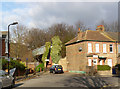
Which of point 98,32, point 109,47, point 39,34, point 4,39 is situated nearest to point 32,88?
point 4,39

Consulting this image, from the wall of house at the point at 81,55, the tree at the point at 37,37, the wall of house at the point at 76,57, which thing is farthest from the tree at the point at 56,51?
the tree at the point at 37,37

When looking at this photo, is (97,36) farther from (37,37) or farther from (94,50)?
(37,37)

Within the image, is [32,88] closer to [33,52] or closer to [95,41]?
[95,41]

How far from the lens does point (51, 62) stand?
44.8 m

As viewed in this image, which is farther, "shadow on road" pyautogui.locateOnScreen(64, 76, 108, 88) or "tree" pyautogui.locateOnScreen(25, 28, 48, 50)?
"tree" pyautogui.locateOnScreen(25, 28, 48, 50)

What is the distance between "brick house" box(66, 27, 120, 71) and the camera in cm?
3466

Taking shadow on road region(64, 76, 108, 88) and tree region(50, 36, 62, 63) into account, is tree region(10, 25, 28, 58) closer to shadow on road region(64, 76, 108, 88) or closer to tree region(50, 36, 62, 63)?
tree region(50, 36, 62, 63)

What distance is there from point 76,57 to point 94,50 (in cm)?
429

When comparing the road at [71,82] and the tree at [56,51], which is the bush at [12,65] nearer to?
the road at [71,82]

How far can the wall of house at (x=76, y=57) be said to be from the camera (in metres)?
34.9

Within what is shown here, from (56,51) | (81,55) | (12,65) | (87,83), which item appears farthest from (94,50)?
(87,83)

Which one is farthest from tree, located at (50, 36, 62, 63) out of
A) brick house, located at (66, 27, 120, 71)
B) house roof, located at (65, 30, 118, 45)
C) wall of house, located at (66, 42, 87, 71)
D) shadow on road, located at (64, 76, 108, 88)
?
shadow on road, located at (64, 76, 108, 88)

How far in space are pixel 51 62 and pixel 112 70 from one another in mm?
17205

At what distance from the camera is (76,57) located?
37594 mm
